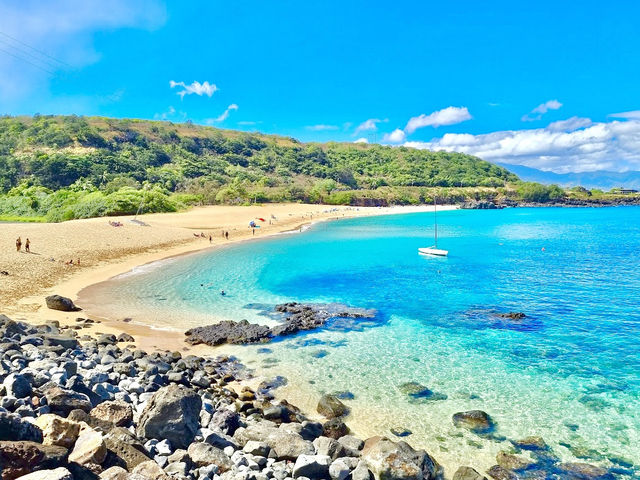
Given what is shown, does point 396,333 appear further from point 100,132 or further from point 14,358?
point 100,132

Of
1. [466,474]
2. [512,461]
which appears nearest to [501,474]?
[512,461]

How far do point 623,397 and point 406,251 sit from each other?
3705 centimetres

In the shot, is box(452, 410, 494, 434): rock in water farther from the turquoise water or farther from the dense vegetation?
the dense vegetation

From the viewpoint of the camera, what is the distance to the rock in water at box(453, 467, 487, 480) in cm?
977

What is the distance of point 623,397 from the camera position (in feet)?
47.7

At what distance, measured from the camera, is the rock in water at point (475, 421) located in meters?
12.5

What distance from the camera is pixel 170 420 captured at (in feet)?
30.8

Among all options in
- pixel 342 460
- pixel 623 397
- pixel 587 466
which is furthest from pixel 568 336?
pixel 342 460

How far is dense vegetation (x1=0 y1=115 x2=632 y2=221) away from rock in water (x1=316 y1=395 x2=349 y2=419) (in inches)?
2482

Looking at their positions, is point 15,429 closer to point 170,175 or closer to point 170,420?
point 170,420

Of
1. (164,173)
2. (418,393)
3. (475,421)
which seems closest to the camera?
(475,421)

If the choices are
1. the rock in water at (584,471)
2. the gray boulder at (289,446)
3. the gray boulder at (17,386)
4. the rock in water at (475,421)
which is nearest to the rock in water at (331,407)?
the gray boulder at (289,446)

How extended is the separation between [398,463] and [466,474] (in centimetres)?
187

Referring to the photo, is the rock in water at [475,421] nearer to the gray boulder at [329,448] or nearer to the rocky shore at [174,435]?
the rocky shore at [174,435]
